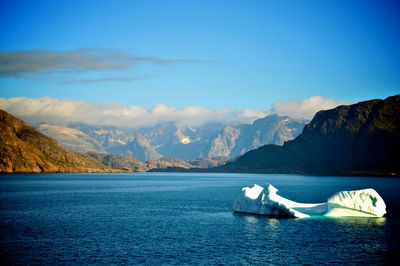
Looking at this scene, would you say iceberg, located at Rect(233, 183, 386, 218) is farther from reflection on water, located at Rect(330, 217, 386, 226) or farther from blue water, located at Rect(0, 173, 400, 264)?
blue water, located at Rect(0, 173, 400, 264)

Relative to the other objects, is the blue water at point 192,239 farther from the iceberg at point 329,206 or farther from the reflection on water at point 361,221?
the iceberg at point 329,206

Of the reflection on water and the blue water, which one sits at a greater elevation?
the reflection on water

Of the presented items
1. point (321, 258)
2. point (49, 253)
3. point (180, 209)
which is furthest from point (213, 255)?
point (180, 209)

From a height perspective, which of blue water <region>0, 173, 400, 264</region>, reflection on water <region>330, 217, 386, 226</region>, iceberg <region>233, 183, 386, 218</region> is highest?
iceberg <region>233, 183, 386, 218</region>

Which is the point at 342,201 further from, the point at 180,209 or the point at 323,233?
the point at 180,209

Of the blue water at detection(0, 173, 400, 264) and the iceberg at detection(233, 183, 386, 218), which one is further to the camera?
the iceberg at detection(233, 183, 386, 218)

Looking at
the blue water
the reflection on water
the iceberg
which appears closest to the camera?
the blue water

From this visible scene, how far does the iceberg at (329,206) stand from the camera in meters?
76.5

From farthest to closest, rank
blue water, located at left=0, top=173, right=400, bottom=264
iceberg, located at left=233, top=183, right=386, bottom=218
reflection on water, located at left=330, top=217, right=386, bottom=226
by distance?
1. iceberg, located at left=233, top=183, right=386, bottom=218
2. reflection on water, located at left=330, top=217, right=386, bottom=226
3. blue water, located at left=0, top=173, right=400, bottom=264

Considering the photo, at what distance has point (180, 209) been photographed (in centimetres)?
9712

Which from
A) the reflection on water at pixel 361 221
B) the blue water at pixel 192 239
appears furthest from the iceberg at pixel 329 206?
the blue water at pixel 192 239

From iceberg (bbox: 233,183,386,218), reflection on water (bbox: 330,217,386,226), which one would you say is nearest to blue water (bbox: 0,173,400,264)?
reflection on water (bbox: 330,217,386,226)

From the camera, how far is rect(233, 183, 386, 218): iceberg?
76500 mm

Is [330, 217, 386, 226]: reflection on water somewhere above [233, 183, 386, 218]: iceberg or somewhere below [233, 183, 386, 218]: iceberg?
below
